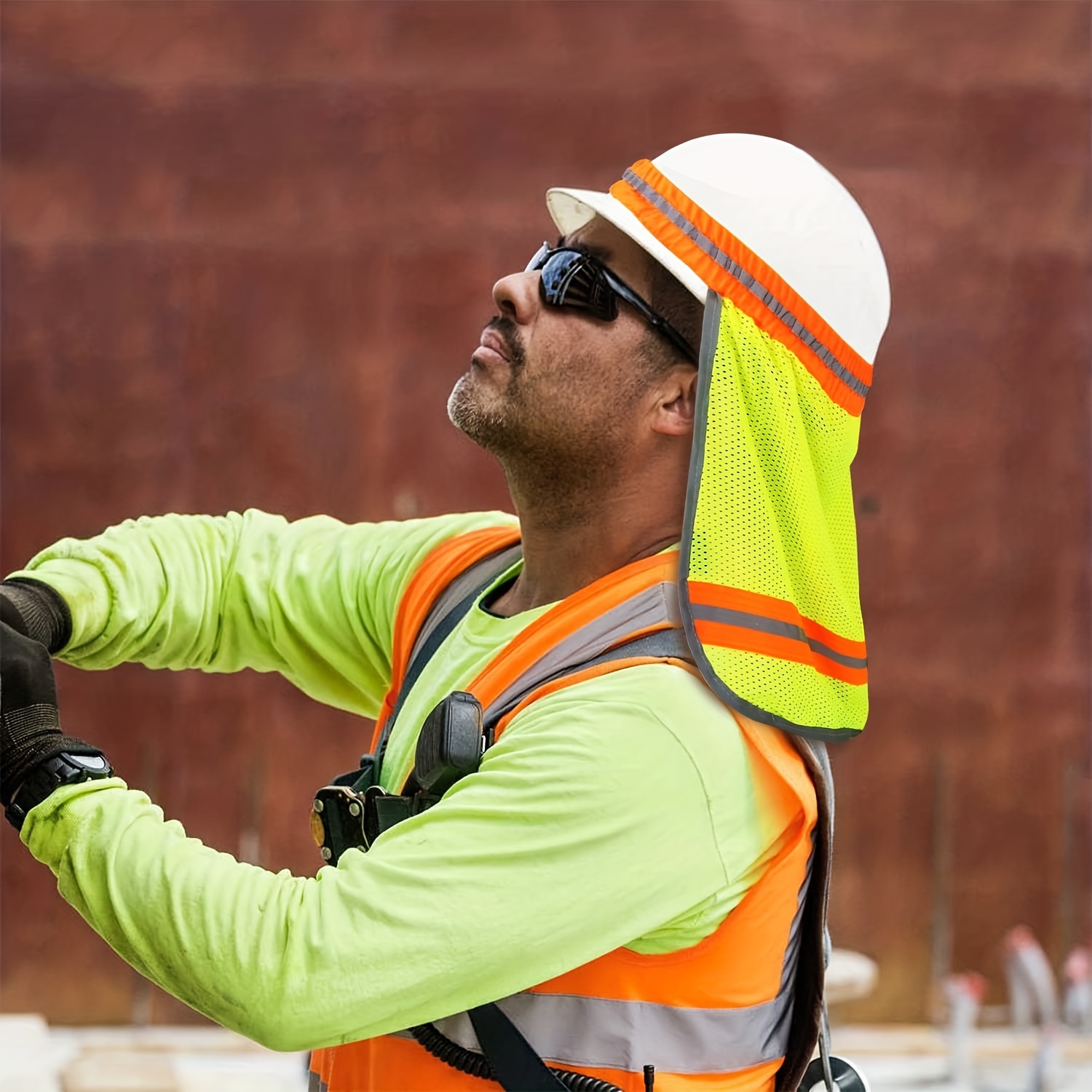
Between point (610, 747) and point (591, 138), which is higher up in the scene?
point (591, 138)

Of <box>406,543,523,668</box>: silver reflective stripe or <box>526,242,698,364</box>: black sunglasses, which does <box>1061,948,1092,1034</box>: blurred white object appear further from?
<box>526,242,698,364</box>: black sunglasses

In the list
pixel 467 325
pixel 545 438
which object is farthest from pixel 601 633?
pixel 467 325

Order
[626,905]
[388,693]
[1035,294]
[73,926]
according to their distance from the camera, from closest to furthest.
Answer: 1. [626,905]
2. [388,693]
3. [73,926]
4. [1035,294]

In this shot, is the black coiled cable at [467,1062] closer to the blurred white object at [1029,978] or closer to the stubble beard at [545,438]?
the stubble beard at [545,438]

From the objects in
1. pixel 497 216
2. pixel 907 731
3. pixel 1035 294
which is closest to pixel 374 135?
pixel 497 216

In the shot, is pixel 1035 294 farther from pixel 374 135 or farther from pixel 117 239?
pixel 117 239

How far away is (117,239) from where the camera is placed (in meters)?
6.37

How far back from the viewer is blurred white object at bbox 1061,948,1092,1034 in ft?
21.3

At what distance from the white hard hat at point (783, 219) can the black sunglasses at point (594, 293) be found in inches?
2.6

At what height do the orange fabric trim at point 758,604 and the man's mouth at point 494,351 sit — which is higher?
the man's mouth at point 494,351

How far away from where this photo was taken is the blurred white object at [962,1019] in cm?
618

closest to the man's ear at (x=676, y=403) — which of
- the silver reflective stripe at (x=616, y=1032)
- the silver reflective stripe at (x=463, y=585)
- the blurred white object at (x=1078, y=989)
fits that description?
the silver reflective stripe at (x=463, y=585)

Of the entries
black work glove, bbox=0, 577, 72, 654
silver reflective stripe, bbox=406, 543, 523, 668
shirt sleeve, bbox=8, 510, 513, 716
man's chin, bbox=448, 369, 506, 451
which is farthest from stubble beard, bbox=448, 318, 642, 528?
black work glove, bbox=0, 577, 72, 654

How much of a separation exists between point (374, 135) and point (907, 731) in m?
3.41
